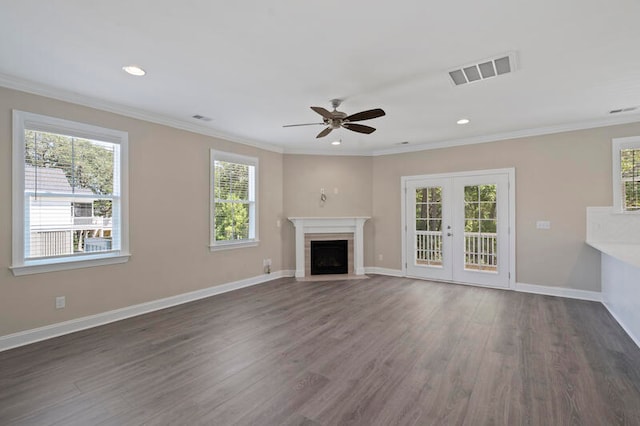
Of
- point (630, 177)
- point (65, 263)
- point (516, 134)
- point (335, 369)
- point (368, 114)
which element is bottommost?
point (335, 369)

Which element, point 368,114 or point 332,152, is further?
point 332,152

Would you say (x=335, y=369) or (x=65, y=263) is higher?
(x=65, y=263)

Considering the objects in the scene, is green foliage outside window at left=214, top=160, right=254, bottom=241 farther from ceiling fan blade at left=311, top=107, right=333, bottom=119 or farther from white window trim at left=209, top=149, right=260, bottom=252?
ceiling fan blade at left=311, top=107, right=333, bottom=119

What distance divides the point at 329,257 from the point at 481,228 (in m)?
3.00

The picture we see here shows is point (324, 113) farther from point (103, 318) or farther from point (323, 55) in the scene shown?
point (103, 318)

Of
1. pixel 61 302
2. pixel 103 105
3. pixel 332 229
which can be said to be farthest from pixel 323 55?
pixel 332 229

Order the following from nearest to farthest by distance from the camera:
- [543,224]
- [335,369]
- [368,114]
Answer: [335,369] → [368,114] → [543,224]

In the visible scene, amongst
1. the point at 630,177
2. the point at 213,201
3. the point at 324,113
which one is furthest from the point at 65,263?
the point at 630,177

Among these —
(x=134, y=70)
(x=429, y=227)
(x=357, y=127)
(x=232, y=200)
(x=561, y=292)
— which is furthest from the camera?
(x=429, y=227)

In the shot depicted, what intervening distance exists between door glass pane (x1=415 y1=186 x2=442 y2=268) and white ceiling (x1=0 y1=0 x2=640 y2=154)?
77.6 inches

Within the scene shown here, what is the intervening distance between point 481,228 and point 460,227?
13.7 inches

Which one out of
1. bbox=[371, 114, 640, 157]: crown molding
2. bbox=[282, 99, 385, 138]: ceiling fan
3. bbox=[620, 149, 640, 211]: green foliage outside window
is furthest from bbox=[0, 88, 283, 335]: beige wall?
bbox=[620, 149, 640, 211]: green foliage outside window

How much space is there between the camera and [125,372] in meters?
2.58

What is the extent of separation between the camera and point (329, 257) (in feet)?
21.5
